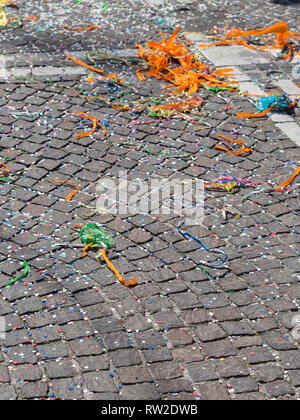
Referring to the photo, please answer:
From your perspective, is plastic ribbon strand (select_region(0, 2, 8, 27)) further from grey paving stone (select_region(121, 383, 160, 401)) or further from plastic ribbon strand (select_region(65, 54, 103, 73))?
grey paving stone (select_region(121, 383, 160, 401))

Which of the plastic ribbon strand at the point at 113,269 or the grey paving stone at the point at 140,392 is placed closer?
the grey paving stone at the point at 140,392

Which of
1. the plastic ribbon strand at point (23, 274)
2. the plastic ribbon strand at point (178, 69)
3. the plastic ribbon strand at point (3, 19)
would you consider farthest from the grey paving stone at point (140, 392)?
the plastic ribbon strand at point (3, 19)

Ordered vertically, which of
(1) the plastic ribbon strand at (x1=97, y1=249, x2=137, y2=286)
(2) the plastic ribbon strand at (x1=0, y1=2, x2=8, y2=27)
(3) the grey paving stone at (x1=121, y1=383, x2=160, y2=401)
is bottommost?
(1) the plastic ribbon strand at (x1=97, y1=249, x2=137, y2=286)

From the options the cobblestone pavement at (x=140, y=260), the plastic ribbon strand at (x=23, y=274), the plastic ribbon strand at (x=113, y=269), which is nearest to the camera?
the cobblestone pavement at (x=140, y=260)

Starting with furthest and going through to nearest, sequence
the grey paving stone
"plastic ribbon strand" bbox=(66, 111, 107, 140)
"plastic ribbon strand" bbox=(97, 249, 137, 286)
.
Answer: "plastic ribbon strand" bbox=(66, 111, 107, 140) → "plastic ribbon strand" bbox=(97, 249, 137, 286) → the grey paving stone

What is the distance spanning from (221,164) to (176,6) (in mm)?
4828

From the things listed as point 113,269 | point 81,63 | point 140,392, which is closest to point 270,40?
point 81,63

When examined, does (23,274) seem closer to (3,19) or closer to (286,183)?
(286,183)

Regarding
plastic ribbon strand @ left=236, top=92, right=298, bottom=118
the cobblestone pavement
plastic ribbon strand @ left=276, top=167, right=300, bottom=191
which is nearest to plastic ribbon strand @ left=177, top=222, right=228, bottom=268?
the cobblestone pavement

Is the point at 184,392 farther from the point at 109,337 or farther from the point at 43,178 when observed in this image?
the point at 43,178

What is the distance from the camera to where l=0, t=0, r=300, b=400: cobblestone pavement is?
12.8 ft

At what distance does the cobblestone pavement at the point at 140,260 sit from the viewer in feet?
12.8

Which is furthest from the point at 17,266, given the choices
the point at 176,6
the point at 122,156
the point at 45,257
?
the point at 176,6

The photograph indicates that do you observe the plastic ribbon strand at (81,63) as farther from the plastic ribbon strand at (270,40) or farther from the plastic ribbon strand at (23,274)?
the plastic ribbon strand at (23,274)
